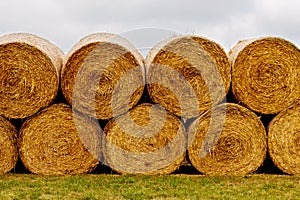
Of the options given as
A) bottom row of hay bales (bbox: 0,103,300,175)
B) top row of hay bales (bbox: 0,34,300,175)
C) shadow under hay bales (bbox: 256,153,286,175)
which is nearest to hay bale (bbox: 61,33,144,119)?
top row of hay bales (bbox: 0,34,300,175)

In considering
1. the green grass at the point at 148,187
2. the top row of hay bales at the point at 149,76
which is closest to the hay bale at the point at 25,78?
the top row of hay bales at the point at 149,76

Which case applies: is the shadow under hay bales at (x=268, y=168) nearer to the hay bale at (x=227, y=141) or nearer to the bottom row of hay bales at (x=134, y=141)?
the hay bale at (x=227, y=141)

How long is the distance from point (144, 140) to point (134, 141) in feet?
0.43

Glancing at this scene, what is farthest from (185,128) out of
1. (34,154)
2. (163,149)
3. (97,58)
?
(34,154)

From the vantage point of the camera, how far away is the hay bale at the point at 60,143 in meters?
7.28

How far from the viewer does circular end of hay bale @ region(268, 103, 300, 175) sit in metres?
7.40

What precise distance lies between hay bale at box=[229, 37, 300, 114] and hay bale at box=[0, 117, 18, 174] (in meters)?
3.00

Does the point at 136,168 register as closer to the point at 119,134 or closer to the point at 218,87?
the point at 119,134

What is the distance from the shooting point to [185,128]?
24.5 feet

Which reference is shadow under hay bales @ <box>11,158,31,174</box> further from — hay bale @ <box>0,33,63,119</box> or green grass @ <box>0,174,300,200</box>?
hay bale @ <box>0,33,63,119</box>

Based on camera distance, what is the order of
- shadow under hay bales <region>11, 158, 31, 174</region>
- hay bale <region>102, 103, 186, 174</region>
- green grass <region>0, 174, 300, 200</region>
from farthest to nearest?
shadow under hay bales <region>11, 158, 31, 174</region> < hay bale <region>102, 103, 186, 174</region> < green grass <region>0, 174, 300, 200</region>

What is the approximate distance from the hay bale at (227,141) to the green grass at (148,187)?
207 millimetres

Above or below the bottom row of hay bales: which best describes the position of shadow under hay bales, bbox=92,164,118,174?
below

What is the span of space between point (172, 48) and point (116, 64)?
0.76m
